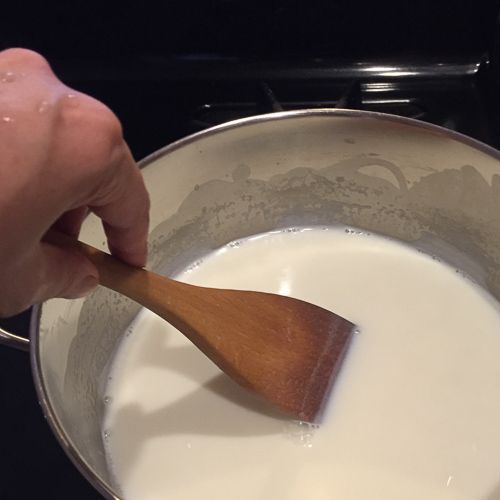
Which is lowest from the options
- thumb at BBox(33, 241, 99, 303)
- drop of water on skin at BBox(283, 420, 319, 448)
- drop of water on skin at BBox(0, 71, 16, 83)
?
drop of water on skin at BBox(283, 420, 319, 448)

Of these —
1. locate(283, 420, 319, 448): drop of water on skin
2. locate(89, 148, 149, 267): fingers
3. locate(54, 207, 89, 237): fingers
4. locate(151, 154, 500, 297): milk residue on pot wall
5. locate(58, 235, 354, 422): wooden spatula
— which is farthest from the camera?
locate(151, 154, 500, 297): milk residue on pot wall

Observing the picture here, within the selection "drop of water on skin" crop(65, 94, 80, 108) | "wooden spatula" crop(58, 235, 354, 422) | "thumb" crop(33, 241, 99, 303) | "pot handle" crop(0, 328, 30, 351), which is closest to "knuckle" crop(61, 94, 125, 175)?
"drop of water on skin" crop(65, 94, 80, 108)

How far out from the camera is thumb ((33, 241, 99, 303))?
0.64 m

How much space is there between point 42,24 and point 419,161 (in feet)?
2.02

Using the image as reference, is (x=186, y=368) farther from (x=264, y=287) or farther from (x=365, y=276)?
(x=365, y=276)

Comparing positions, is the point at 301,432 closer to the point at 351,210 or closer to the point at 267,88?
the point at 351,210

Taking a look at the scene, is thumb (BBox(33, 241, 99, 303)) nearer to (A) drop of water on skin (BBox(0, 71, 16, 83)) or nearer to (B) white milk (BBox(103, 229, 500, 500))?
(A) drop of water on skin (BBox(0, 71, 16, 83))

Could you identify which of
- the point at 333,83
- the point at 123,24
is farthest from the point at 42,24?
the point at 333,83

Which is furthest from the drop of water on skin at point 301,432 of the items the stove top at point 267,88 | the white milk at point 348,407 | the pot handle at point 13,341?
the stove top at point 267,88

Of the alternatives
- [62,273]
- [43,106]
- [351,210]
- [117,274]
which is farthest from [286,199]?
[43,106]

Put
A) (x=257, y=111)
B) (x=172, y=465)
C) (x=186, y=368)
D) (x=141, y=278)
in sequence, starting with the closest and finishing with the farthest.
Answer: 1. (x=141, y=278)
2. (x=172, y=465)
3. (x=186, y=368)
4. (x=257, y=111)

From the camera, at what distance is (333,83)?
1.21 meters

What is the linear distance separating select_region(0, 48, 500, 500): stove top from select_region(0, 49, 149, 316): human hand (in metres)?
0.56

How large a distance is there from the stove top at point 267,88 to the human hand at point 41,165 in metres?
0.56
